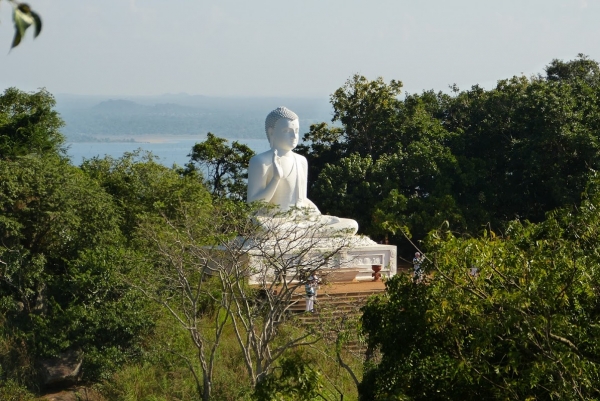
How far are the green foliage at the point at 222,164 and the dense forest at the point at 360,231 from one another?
0.06 metres

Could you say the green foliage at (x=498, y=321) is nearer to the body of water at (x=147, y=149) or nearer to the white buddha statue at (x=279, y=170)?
the white buddha statue at (x=279, y=170)

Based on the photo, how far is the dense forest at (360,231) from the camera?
8492 millimetres

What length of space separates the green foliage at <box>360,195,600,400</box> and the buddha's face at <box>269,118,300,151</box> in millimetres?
11302

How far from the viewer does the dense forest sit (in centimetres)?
849

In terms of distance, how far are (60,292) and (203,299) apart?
95.5 inches

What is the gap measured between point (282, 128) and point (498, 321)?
13.0 m

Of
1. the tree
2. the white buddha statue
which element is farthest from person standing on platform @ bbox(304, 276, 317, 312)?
the white buddha statue

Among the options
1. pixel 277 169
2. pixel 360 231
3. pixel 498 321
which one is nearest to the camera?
pixel 498 321

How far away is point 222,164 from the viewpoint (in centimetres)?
2642

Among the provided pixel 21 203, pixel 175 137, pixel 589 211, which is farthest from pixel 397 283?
pixel 175 137

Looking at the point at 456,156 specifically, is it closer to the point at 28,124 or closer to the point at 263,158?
the point at 263,158

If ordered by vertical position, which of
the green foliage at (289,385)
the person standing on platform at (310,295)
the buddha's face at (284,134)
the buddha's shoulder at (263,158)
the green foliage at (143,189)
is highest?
the buddha's face at (284,134)

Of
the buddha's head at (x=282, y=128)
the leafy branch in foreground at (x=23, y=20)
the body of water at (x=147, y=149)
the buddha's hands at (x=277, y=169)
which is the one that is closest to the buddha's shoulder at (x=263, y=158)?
the buddha's hands at (x=277, y=169)

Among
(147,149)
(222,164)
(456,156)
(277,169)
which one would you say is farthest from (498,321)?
(222,164)
